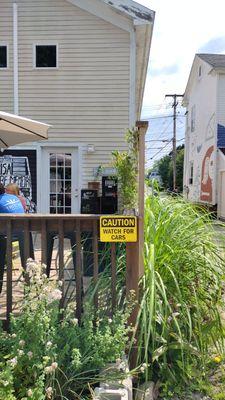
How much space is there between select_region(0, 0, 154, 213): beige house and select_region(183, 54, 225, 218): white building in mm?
6525

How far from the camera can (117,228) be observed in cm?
282

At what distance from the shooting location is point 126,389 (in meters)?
2.47

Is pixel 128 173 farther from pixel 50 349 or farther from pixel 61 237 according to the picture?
pixel 50 349

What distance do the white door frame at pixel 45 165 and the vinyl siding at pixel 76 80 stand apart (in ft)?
0.38

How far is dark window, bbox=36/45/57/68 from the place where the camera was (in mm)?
10250

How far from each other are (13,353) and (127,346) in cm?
87

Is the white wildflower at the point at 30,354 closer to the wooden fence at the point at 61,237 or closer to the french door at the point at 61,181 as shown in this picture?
the wooden fence at the point at 61,237

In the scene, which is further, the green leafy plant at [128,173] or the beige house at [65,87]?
the beige house at [65,87]

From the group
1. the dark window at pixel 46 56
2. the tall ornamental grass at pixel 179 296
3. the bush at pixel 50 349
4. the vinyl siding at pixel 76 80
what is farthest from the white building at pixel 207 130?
the bush at pixel 50 349

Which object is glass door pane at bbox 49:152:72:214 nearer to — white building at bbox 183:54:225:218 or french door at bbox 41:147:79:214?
french door at bbox 41:147:79:214

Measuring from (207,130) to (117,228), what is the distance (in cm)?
1886

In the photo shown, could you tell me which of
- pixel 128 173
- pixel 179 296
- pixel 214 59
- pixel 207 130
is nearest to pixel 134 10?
pixel 128 173

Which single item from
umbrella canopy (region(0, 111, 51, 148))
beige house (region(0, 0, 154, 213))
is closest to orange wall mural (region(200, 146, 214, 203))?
beige house (region(0, 0, 154, 213))

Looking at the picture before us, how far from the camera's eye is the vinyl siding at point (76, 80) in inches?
394
